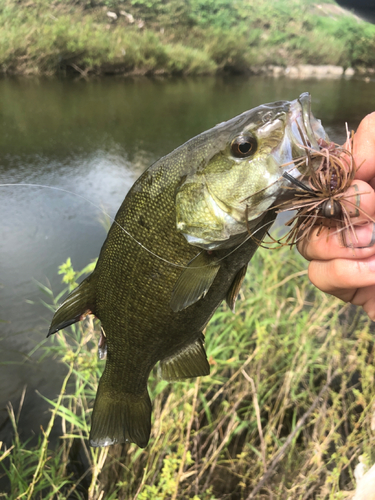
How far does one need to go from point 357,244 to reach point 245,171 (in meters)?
0.39

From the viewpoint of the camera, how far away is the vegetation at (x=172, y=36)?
12586mm

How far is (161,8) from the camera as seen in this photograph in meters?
19.4

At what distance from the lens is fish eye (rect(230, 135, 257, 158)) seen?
864 mm

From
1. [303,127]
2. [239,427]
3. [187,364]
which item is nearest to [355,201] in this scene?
[303,127]

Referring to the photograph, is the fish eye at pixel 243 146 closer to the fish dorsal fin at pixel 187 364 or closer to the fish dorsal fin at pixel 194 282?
the fish dorsal fin at pixel 194 282

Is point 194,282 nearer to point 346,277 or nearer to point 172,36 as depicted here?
point 346,277

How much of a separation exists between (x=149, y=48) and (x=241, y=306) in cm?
1744

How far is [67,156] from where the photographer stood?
300 inches

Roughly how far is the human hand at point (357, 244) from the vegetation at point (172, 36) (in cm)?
1323

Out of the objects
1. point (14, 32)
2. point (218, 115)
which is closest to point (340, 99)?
point (218, 115)

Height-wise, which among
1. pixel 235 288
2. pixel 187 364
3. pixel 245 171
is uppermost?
pixel 245 171

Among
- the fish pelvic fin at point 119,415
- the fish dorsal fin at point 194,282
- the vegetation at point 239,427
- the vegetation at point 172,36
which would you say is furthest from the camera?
the vegetation at point 172,36

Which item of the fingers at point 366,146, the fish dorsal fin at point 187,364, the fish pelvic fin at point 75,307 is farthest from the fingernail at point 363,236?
the fish pelvic fin at point 75,307

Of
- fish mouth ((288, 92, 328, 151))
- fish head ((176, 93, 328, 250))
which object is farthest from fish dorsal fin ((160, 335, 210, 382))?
fish mouth ((288, 92, 328, 151))
